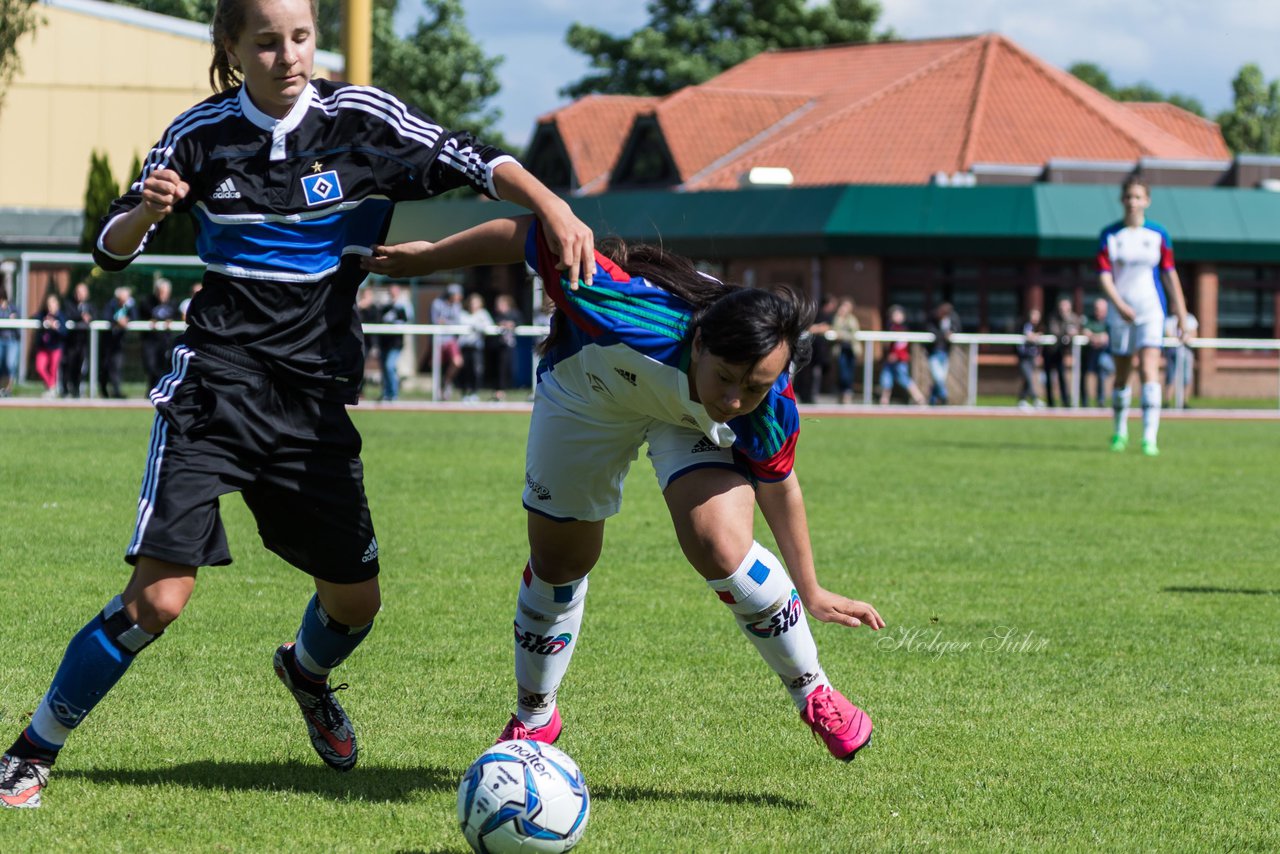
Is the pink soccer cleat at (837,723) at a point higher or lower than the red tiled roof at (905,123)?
lower

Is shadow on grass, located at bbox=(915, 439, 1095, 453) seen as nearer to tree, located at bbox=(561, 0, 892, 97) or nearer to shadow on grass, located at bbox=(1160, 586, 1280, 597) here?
shadow on grass, located at bbox=(1160, 586, 1280, 597)

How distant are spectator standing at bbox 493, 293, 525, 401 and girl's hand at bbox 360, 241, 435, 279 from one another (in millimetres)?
22142

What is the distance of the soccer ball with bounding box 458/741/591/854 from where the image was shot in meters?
4.10

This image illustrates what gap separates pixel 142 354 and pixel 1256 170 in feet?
86.3

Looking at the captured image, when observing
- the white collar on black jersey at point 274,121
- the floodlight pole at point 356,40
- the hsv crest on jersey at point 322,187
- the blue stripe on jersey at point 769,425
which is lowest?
the blue stripe on jersey at point 769,425

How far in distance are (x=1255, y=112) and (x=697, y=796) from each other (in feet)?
285

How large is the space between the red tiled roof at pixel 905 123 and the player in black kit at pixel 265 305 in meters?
37.7

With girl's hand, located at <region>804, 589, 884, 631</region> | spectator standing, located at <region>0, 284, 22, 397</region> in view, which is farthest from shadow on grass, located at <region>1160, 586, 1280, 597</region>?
spectator standing, located at <region>0, 284, 22, 397</region>

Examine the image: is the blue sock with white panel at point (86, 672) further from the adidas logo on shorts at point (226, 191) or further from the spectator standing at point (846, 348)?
the spectator standing at point (846, 348)

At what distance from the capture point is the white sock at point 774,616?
4715 millimetres

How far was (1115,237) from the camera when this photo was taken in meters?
16.3

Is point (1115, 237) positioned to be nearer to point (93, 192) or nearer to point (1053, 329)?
point (1053, 329)

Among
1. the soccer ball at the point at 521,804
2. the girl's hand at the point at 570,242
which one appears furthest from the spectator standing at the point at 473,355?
the soccer ball at the point at 521,804
